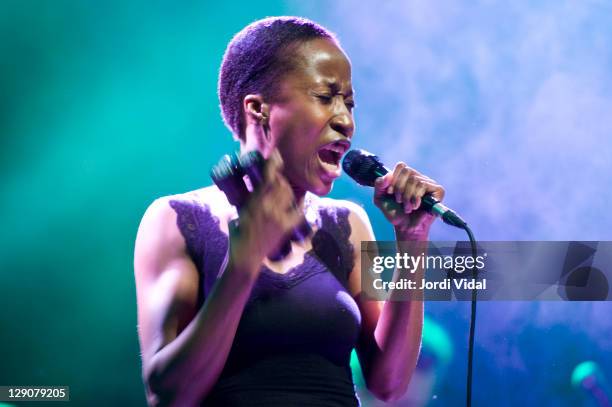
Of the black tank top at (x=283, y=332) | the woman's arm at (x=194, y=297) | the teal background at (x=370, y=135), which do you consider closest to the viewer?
the woman's arm at (x=194, y=297)

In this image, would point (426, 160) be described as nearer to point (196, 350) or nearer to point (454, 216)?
point (454, 216)

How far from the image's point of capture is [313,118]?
128 centimetres

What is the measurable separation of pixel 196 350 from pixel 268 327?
143 millimetres

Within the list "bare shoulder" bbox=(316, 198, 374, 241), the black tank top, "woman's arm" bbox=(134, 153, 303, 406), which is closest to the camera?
"woman's arm" bbox=(134, 153, 303, 406)

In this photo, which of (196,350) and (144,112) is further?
(144,112)

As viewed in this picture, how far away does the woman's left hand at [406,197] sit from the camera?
1.24 m

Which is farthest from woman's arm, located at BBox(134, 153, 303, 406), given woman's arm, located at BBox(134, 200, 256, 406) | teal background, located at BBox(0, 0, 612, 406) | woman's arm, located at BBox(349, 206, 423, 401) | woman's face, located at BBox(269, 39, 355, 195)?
teal background, located at BBox(0, 0, 612, 406)

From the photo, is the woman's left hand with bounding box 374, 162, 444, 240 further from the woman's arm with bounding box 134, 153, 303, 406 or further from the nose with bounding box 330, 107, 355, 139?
the woman's arm with bounding box 134, 153, 303, 406

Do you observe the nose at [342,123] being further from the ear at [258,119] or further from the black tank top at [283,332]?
the black tank top at [283,332]

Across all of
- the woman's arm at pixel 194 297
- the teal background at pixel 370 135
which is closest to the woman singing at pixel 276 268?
the woman's arm at pixel 194 297

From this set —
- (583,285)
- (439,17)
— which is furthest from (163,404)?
(439,17)

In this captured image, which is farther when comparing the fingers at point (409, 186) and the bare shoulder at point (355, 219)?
the bare shoulder at point (355, 219)

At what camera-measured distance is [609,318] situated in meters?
2.05

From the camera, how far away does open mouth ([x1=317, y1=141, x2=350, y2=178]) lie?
4.24ft
